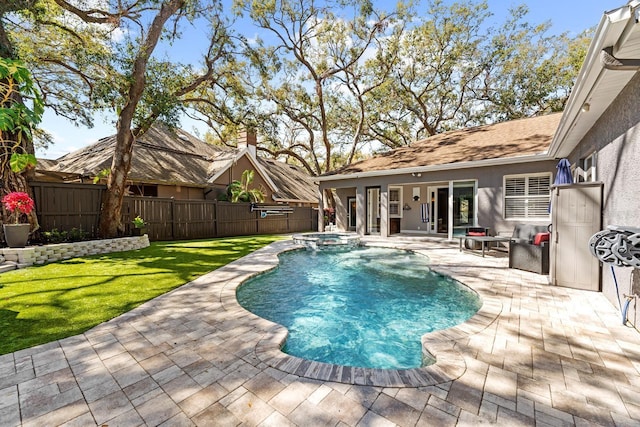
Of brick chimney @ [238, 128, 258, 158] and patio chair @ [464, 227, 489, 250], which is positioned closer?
patio chair @ [464, 227, 489, 250]

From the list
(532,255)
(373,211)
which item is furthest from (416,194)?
(532,255)

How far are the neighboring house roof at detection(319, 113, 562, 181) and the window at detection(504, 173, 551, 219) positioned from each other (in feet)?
2.74

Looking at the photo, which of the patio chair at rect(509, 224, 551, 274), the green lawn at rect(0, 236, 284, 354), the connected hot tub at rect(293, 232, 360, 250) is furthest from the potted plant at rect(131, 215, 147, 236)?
the patio chair at rect(509, 224, 551, 274)

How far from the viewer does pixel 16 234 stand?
7.56 meters

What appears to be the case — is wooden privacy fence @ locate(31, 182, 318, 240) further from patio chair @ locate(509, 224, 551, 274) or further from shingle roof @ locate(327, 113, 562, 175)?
patio chair @ locate(509, 224, 551, 274)

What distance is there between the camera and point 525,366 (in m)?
2.79

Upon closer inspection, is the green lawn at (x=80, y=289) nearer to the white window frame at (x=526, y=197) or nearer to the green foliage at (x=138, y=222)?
the green foliage at (x=138, y=222)

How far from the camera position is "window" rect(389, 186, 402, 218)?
51.5 ft

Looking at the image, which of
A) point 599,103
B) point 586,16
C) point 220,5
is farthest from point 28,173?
point 586,16

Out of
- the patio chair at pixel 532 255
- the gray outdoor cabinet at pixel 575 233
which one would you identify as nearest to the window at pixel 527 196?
the patio chair at pixel 532 255

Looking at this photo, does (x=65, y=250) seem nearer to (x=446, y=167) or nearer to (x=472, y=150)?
(x=446, y=167)

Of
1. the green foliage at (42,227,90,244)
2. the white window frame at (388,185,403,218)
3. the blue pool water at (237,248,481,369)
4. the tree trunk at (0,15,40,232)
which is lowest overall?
the blue pool water at (237,248,481,369)

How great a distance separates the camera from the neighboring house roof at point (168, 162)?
48.6 feet

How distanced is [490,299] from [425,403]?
3.35 m
